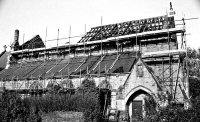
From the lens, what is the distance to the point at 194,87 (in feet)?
109

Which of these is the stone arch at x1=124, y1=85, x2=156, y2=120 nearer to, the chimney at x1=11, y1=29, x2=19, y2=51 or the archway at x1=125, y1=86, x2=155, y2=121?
the archway at x1=125, y1=86, x2=155, y2=121

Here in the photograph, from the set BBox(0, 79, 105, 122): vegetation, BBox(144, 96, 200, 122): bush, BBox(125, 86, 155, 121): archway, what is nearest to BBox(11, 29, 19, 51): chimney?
BBox(0, 79, 105, 122): vegetation

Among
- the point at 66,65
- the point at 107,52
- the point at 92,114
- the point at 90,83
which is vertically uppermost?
the point at 107,52

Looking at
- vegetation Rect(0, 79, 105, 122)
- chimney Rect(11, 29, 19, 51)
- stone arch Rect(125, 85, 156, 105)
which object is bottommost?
vegetation Rect(0, 79, 105, 122)

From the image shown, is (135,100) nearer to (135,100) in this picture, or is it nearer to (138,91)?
(135,100)

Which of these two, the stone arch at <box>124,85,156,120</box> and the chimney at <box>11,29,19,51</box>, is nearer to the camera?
the stone arch at <box>124,85,156,120</box>

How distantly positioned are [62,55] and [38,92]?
24.0ft

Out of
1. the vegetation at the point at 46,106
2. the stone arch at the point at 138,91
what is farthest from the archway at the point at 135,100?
the vegetation at the point at 46,106

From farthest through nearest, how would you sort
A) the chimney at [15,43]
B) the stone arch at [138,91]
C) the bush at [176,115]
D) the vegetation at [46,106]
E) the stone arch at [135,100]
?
the chimney at [15,43] < the stone arch at [135,100] < the stone arch at [138,91] < the vegetation at [46,106] < the bush at [176,115]

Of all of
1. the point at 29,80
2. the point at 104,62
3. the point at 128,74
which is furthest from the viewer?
the point at 29,80

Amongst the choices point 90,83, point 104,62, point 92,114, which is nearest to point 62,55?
point 104,62

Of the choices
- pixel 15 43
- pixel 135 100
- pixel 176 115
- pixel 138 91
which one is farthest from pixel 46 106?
pixel 15 43

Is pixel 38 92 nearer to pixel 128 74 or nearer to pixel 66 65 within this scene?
pixel 66 65

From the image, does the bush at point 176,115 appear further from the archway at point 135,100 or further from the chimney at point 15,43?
the chimney at point 15,43
